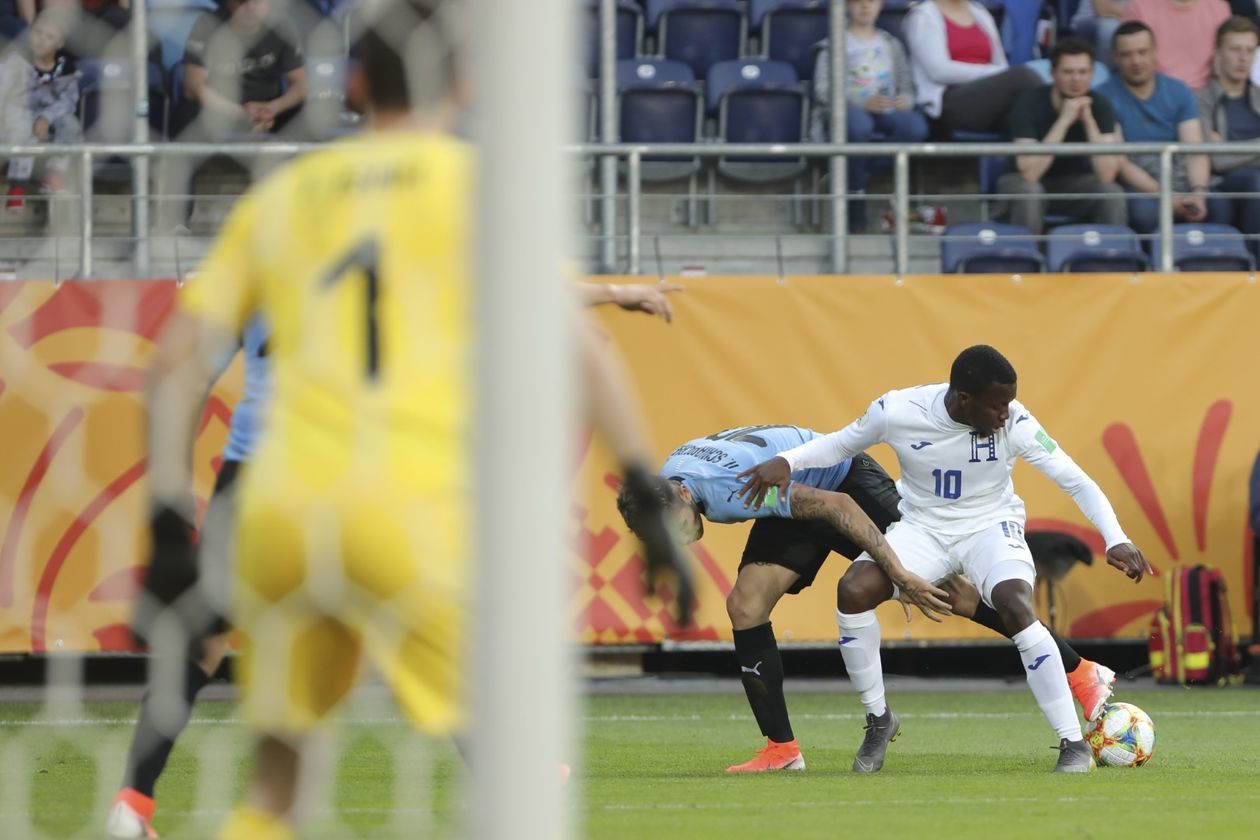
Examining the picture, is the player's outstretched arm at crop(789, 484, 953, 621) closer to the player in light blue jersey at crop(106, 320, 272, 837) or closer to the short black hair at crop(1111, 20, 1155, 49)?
the player in light blue jersey at crop(106, 320, 272, 837)

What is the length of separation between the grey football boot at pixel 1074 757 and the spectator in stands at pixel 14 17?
591 cm

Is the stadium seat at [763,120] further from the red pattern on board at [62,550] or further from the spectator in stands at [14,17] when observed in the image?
the spectator in stands at [14,17]

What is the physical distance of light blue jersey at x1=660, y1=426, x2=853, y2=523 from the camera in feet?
26.6

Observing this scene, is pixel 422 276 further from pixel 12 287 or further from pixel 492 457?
pixel 12 287

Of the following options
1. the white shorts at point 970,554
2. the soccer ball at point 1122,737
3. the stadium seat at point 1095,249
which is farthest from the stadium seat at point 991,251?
the soccer ball at point 1122,737

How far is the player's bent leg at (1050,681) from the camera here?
7.54m

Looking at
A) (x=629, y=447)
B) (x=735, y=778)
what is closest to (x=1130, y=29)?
(x=735, y=778)

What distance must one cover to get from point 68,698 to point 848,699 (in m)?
4.55

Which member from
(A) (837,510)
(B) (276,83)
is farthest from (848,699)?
(B) (276,83)

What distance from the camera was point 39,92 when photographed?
9.95m

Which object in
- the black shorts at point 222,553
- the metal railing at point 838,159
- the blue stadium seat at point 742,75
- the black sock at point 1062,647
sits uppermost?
the blue stadium seat at point 742,75

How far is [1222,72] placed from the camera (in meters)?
13.3

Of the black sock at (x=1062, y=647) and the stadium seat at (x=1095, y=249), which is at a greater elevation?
the stadium seat at (x=1095, y=249)

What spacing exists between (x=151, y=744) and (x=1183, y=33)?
10.3 metres
